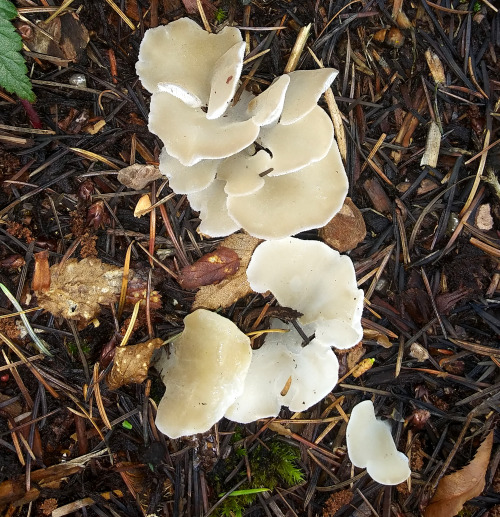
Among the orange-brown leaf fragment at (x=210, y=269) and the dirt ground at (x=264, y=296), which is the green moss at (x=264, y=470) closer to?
the dirt ground at (x=264, y=296)

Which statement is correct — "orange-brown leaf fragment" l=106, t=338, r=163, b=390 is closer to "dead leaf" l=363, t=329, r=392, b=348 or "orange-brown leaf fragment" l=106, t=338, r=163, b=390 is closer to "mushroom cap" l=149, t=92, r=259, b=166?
"mushroom cap" l=149, t=92, r=259, b=166

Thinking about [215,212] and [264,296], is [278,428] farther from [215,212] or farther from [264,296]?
[215,212]

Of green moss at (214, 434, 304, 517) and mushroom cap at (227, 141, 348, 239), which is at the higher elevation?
mushroom cap at (227, 141, 348, 239)

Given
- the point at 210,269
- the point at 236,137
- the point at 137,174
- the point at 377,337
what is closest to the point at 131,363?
the point at 210,269

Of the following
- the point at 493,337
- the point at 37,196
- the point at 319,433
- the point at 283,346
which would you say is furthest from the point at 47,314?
the point at 493,337

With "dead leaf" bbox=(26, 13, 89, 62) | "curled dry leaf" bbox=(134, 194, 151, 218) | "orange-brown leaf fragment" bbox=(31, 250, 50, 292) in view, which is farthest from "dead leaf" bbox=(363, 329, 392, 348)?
"dead leaf" bbox=(26, 13, 89, 62)

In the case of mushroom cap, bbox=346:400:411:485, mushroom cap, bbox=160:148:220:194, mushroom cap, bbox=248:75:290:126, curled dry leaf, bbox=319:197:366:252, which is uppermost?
mushroom cap, bbox=248:75:290:126

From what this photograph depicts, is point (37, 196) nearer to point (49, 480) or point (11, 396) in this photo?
point (11, 396)
